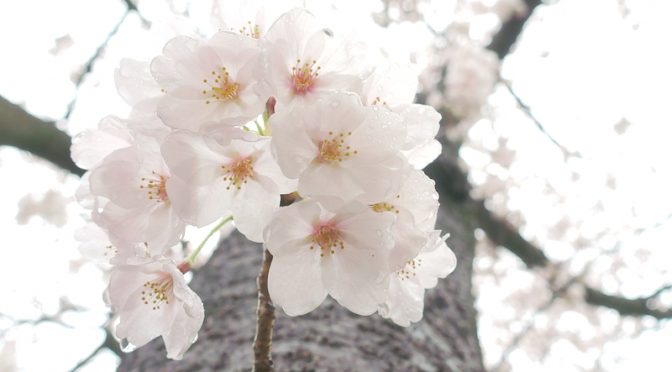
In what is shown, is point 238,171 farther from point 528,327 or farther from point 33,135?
point 528,327

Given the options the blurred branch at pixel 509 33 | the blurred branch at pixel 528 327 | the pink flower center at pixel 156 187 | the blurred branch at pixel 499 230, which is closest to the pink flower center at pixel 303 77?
the pink flower center at pixel 156 187

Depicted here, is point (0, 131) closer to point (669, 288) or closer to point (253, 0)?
point (253, 0)

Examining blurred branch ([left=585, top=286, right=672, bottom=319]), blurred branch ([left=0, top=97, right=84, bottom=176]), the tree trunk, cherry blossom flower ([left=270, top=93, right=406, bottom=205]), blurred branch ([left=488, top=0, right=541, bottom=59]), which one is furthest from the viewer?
blurred branch ([left=488, top=0, right=541, bottom=59])

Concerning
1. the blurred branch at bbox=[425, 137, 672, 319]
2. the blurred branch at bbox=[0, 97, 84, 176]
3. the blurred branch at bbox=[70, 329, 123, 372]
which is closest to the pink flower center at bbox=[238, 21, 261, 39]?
the blurred branch at bbox=[0, 97, 84, 176]

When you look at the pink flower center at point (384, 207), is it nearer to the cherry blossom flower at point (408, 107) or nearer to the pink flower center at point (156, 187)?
the cherry blossom flower at point (408, 107)

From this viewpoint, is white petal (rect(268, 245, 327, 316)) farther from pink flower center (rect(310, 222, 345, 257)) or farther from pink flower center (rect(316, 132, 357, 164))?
pink flower center (rect(316, 132, 357, 164))

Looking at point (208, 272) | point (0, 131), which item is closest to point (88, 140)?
point (208, 272)
